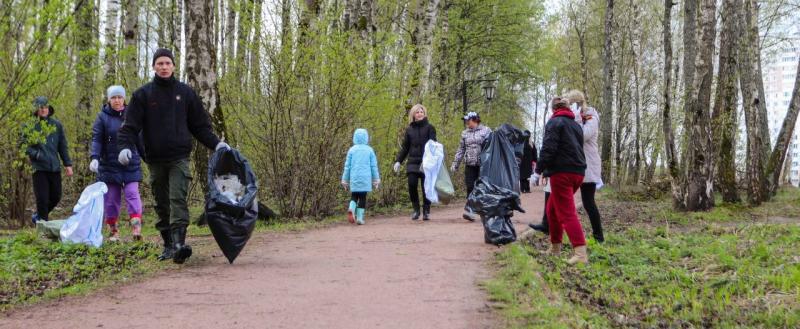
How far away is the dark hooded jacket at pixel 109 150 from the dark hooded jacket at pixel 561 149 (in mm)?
4465

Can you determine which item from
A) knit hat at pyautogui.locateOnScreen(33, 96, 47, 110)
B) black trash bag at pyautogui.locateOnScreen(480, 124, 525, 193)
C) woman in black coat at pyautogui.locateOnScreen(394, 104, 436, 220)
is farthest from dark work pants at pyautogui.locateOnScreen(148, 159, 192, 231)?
woman in black coat at pyautogui.locateOnScreen(394, 104, 436, 220)

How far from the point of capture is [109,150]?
8023 millimetres

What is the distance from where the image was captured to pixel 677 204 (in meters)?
12.7

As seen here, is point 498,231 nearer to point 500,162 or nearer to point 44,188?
point 500,162

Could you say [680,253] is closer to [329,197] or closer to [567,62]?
[329,197]

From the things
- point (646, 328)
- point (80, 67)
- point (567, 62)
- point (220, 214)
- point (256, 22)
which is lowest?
point (646, 328)

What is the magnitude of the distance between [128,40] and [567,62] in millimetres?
28923

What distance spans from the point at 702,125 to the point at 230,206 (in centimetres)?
894

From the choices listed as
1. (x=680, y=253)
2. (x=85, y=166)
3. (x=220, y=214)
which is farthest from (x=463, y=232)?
(x=85, y=166)

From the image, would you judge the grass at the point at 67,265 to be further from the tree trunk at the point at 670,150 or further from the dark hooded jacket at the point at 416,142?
the tree trunk at the point at 670,150

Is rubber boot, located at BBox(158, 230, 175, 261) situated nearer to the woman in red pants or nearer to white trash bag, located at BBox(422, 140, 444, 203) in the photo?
the woman in red pants

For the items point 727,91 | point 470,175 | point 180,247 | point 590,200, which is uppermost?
point 727,91

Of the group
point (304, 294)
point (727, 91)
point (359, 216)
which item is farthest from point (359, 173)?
point (727, 91)

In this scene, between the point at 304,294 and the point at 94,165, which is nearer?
the point at 304,294
